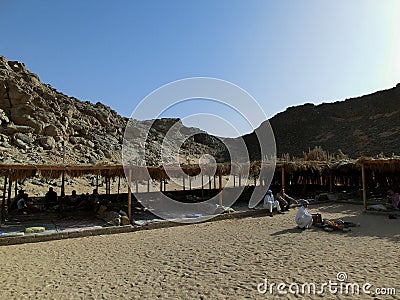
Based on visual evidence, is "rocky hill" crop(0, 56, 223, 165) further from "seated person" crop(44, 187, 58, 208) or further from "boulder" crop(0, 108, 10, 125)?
"seated person" crop(44, 187, 58, 208)

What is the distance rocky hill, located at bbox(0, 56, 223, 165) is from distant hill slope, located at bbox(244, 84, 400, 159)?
1758 cm

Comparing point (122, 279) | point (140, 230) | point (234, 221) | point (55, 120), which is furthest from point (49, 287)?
point (55, 120)

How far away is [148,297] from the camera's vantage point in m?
3.79

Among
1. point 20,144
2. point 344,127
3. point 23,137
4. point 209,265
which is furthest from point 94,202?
point 344,127

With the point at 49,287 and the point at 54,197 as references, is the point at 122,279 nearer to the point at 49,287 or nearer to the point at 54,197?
the point at 49,287

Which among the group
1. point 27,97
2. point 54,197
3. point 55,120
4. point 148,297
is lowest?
point 148,297

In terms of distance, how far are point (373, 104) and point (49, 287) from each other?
39.2 metres

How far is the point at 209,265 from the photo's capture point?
503 cm

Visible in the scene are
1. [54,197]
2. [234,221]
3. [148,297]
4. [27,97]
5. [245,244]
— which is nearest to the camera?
[148,297]

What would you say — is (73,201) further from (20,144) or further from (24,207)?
(20,144)

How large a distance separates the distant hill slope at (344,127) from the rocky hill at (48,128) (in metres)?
17.6

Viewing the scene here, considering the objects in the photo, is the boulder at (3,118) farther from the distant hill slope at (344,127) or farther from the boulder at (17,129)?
the distant hill slope at (344,127)

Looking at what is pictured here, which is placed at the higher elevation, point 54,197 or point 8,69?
point 8,69

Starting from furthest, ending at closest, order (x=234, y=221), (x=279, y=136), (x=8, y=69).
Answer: (x=279, y=136), (x=8, y=69), (x=234, y=221)
